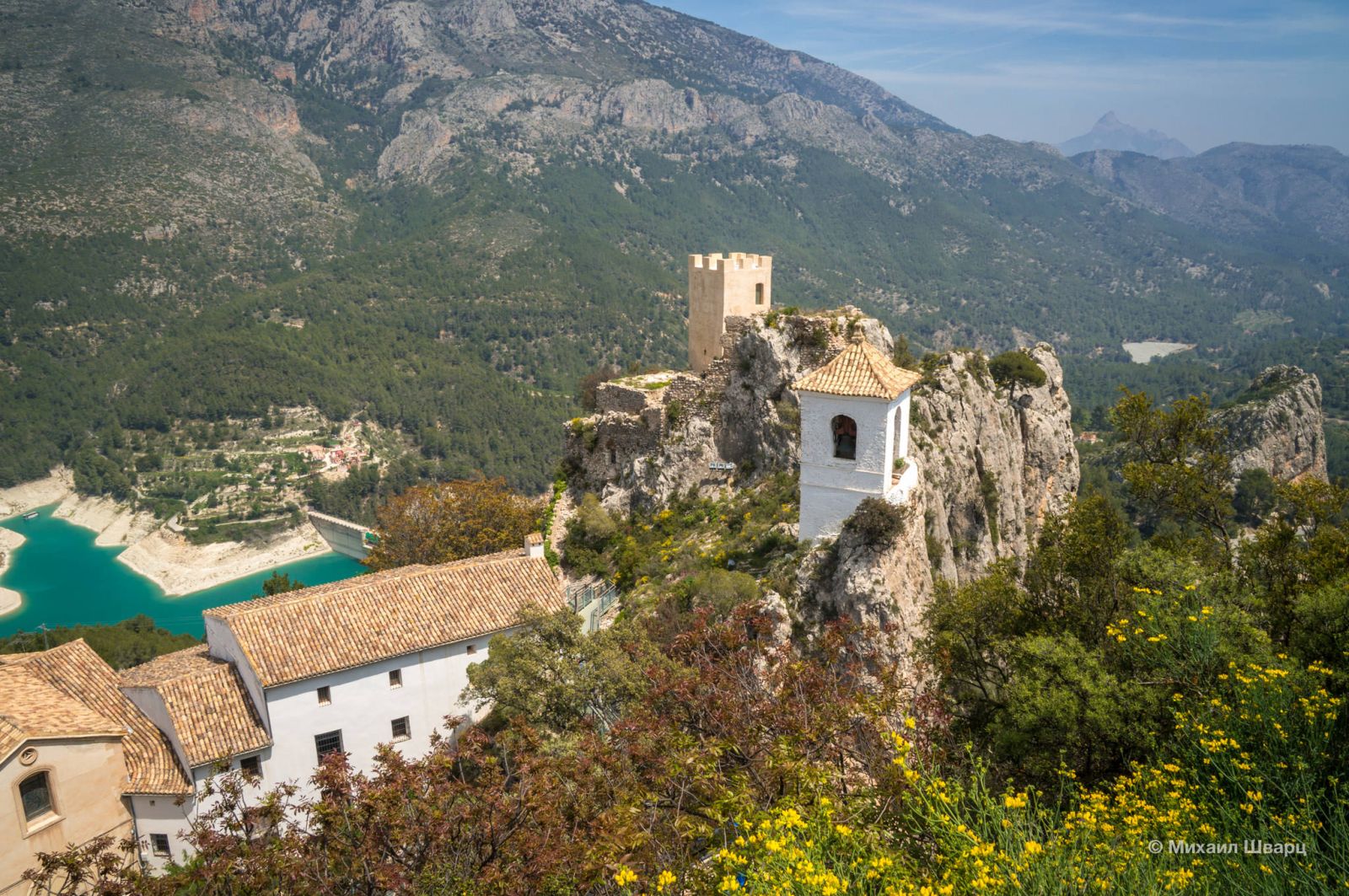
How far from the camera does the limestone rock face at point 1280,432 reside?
71.3 meters

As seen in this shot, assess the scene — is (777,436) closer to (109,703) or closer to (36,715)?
(109,703)

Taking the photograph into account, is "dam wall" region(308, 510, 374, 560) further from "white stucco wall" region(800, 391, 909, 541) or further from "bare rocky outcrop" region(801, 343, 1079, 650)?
"white stucco wall" region(800, 391, 909, 541)

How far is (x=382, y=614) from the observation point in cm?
2272

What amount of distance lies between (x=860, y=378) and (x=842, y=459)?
188 centimetres

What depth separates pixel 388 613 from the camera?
74.6 feet

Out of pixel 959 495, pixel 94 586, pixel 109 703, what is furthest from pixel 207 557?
pixel 959 495

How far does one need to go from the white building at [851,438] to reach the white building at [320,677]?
7.57 m

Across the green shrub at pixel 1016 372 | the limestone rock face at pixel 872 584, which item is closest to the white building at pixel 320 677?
the limestone rock face at pixel 872 584

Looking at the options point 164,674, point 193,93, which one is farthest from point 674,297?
point 164,674

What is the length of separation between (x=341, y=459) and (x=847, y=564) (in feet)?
293

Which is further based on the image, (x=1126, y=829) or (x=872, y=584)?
(x=872, y=584)

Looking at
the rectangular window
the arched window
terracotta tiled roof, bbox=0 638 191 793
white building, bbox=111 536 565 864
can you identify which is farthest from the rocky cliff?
terracotta tiled roof, bbox=0 638 191 793

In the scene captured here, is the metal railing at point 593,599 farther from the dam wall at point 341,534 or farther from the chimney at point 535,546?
the dam wall at point 341,534

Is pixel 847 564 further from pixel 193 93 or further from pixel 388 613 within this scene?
pixel 193 93
